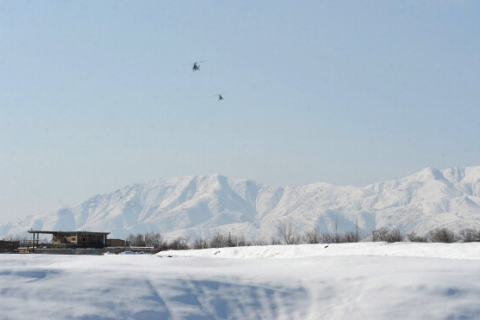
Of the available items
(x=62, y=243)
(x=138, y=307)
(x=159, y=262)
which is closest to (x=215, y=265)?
(x=159, y=262)

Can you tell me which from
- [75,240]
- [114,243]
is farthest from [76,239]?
[114,243]

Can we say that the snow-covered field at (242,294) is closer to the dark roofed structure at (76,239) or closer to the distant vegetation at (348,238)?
the distant vegetation at (348,238)

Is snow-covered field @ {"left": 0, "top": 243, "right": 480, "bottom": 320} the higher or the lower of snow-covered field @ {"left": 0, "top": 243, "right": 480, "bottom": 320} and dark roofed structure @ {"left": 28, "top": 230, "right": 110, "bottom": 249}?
the lower

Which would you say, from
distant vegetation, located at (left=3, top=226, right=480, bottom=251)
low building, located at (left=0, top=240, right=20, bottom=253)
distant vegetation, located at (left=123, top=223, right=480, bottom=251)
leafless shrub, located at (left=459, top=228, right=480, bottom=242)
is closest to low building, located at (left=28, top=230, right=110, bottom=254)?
distant vegetation, located at (left=3, top=226, right=480, bottom=251)

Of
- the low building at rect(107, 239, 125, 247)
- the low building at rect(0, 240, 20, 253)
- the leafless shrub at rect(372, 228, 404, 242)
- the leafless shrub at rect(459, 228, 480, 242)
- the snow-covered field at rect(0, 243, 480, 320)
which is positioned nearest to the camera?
the snow-covered field at rect(0, 243, 480, 320)

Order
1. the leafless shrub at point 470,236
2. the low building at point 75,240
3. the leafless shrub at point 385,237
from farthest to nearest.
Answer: the low building at point 75,240 < the leafless shrub at point 470,236 < the leafless shrub at point 385,237

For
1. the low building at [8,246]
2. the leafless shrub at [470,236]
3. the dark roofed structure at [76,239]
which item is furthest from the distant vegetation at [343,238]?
the low building at [8,246]

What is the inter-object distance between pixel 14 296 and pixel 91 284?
1.45 meters

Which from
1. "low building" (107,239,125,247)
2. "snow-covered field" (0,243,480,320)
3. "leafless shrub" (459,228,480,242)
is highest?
"low building" (107,239,125,247)

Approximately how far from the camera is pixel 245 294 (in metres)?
12.1

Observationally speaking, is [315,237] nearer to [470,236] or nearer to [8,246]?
[470,236]

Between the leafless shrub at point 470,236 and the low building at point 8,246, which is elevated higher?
the low building at point 8,246

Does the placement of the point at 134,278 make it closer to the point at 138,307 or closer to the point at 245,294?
the point at 138,307

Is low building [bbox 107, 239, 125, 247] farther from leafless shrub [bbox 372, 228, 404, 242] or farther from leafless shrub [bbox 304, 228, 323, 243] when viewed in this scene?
leafless shrub [bbox 372, 228, 404, 242]
